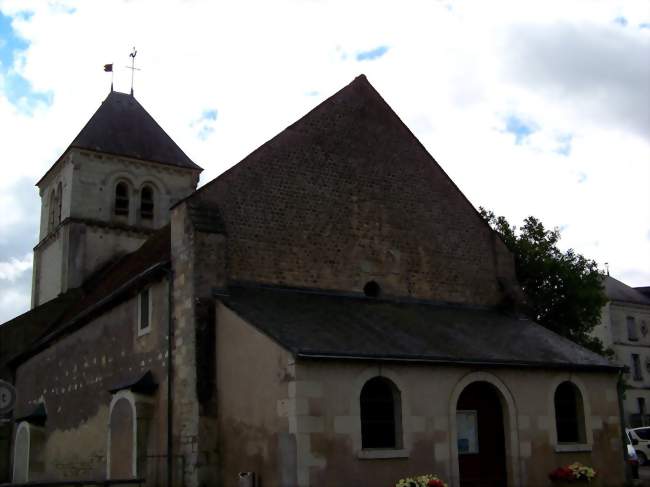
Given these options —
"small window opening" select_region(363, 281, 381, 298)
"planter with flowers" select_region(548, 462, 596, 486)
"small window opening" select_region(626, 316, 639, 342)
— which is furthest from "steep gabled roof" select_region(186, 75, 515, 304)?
"small window opening" select_region(626, 316, 639, 342)

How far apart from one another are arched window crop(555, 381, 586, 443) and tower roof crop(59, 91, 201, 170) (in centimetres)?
2091

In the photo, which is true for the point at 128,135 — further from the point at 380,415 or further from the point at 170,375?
the point at 380,415

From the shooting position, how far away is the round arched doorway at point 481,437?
15.3 m

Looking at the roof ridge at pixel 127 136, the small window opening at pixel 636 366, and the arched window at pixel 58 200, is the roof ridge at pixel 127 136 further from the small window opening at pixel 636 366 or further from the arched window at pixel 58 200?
the small window opening at pixel 636 366

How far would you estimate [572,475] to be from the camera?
1538 cm

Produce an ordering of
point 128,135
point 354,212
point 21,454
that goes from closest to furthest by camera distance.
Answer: point 354,212 → point 21,454 → point 128,135

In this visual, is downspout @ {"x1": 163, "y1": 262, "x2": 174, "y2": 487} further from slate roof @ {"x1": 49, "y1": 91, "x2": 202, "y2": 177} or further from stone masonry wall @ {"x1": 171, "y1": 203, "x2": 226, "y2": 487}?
slate roof @ {"x1": 49, "y1": 91, "x2": 202, "y2": 177}

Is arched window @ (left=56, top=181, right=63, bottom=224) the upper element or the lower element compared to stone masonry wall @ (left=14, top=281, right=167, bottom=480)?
upper

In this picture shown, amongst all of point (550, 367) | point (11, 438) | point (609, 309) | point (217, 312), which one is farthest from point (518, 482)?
point (609, 309)

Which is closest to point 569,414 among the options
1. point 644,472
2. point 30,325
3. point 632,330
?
point 644,472

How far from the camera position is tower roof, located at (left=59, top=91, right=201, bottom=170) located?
31.6 m

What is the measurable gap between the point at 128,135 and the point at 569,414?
22851 mm

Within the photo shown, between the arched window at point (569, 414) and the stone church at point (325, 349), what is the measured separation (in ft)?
0.10

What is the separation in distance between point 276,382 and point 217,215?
15.1ft
